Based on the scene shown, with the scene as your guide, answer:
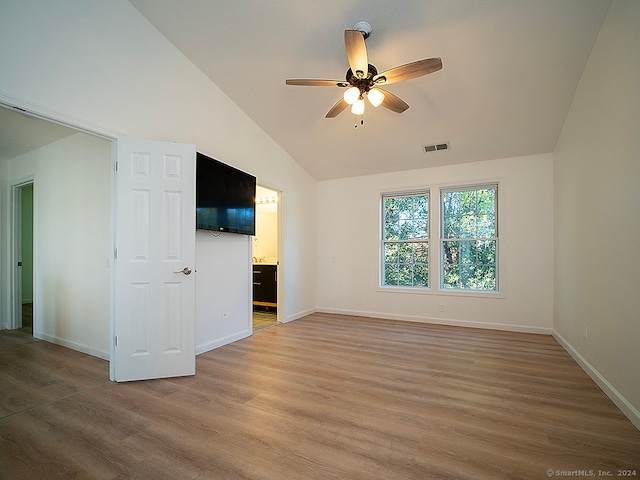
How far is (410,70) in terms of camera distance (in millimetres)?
2488

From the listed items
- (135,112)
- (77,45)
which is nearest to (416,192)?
(135,112)

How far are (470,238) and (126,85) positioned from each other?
5.00m

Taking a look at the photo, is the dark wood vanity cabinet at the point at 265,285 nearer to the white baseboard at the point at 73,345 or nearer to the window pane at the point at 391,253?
the window pane at the point at 391,253

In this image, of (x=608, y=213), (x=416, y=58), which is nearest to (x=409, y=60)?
(x=416, y=58)

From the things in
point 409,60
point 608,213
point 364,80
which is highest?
point 409,60

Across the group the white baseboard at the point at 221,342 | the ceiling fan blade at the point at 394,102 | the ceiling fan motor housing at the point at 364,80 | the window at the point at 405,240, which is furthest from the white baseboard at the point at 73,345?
the window at the point at 405,240

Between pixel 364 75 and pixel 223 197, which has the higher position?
pixel 364 75

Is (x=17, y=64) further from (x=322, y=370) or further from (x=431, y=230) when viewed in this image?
(x=431, y=230)

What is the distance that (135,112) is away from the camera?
2959mm

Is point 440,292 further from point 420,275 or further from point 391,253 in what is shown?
point 391,253

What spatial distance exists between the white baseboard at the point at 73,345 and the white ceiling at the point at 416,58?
3479mm

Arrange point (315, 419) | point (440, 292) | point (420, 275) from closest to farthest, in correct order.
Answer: point (315, 419)
point (440, 292)
point (420, 275)

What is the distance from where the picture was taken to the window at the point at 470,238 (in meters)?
4.85

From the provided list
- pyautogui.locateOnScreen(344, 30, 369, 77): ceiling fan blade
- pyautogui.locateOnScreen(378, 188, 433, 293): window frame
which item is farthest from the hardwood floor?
pyautogui.locateOnScreen(344, 30, 369, 77): ceiling fan blade
